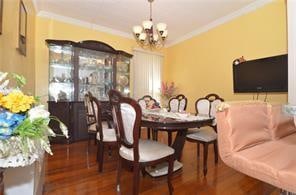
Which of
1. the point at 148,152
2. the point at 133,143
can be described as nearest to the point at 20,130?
the point at 133,143

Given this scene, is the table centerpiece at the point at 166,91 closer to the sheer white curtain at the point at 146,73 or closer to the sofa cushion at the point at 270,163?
the sheer white curtain at the point at 146,73

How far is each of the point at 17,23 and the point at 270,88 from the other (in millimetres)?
3723

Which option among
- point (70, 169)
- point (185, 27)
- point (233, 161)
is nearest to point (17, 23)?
point (70, 169)

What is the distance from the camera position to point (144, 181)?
2.12 m

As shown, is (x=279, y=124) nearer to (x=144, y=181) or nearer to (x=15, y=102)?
(x=144, y=181)

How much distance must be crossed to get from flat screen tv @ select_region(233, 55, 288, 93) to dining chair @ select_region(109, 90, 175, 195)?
2.28 m

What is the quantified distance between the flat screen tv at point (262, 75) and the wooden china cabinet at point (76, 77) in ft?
8.18

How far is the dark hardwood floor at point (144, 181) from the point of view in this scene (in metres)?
1.90

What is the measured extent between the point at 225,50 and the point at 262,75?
1.03m

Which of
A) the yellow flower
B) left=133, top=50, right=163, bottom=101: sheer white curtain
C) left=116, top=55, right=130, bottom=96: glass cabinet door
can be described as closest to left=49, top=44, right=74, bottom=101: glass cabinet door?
left=116, top=55, right=130, bottom=96: glass cabinet door

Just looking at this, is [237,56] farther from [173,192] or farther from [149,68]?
[173,192]

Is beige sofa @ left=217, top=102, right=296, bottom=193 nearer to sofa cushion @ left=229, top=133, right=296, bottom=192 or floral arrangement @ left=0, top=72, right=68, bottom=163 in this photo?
sofa cushion @ left=229, top=133, right=296, bottom=192

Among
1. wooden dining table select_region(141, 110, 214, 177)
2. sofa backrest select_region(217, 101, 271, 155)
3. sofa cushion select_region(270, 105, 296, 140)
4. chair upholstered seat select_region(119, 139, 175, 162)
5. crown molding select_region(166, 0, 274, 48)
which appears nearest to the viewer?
sofa backrest select_region(217, 101, 271, 155)

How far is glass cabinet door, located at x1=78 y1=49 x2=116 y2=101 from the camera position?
4.13 m
